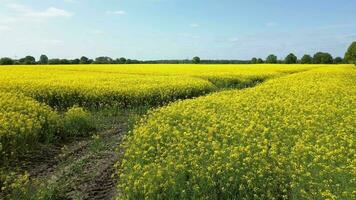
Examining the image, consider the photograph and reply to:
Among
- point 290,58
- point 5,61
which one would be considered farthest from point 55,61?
point 290,58

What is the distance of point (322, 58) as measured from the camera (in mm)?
103438

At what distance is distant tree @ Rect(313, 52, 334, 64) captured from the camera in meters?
103

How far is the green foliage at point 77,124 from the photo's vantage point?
15734 mm

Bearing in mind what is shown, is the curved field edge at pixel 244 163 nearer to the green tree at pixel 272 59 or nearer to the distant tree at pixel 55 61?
the distant tree at pixel 55 61

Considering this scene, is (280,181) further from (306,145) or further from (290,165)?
(306,145)

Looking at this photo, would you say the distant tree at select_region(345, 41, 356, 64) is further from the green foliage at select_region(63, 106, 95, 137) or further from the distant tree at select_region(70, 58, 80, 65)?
the green foliage at select_region(63, 106, 95, 137)

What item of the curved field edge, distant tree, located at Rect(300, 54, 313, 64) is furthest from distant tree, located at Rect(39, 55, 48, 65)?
the curved field edge

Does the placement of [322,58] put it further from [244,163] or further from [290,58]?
[244,163]

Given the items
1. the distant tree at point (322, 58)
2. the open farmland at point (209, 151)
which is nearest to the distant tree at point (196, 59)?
the distant tree at point (322, 58)

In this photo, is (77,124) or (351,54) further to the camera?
(351,54)

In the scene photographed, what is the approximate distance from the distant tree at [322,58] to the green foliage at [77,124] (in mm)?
92591

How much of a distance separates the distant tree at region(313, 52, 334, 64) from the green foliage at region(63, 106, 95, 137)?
92.6 meters

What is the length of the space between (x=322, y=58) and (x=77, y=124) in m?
94.5

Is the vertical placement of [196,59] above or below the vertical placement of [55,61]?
below
